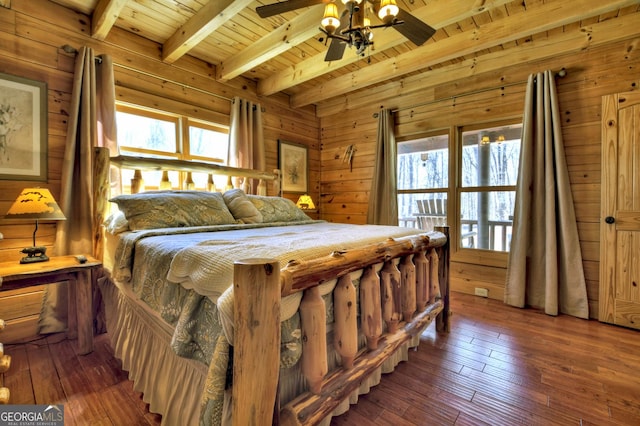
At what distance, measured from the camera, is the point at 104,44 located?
2471 mm

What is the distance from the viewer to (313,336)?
3.31ft

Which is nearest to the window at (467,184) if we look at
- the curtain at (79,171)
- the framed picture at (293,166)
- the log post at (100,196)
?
the framed picture at (293,166)

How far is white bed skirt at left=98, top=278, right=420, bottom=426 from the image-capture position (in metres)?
1.17

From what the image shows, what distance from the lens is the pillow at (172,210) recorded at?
1.91m

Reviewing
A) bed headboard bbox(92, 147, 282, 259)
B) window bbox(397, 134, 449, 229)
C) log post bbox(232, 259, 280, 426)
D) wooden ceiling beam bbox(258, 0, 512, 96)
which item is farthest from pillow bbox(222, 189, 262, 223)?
window bbox(397, 134, 449, 229)

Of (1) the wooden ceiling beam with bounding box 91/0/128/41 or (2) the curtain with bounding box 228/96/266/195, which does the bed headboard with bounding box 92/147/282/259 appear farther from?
(1) the wooden ceiling beam with bounding box 91/0/128/41

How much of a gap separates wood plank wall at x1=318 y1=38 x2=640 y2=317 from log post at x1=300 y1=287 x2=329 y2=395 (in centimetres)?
275

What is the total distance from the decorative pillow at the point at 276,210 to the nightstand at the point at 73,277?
1245 mm

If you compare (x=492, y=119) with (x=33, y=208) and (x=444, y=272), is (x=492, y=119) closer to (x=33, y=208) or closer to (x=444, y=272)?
(x=444, y=272)

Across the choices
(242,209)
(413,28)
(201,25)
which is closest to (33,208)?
(242,209)

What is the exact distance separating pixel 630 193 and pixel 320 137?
351 cm

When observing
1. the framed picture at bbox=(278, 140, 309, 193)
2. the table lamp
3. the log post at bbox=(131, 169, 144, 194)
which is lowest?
the table lamp

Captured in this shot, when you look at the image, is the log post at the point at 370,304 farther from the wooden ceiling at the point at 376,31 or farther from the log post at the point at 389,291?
the wooden ceiling at the point at 376,31

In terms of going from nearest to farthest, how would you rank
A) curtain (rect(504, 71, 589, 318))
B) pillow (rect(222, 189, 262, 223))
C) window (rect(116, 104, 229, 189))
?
pillow (rect(222, 189, 262, 223)) < curtain (rect(504, 71, 589, 318)) < window (rect(116, 104, 229, 189))
